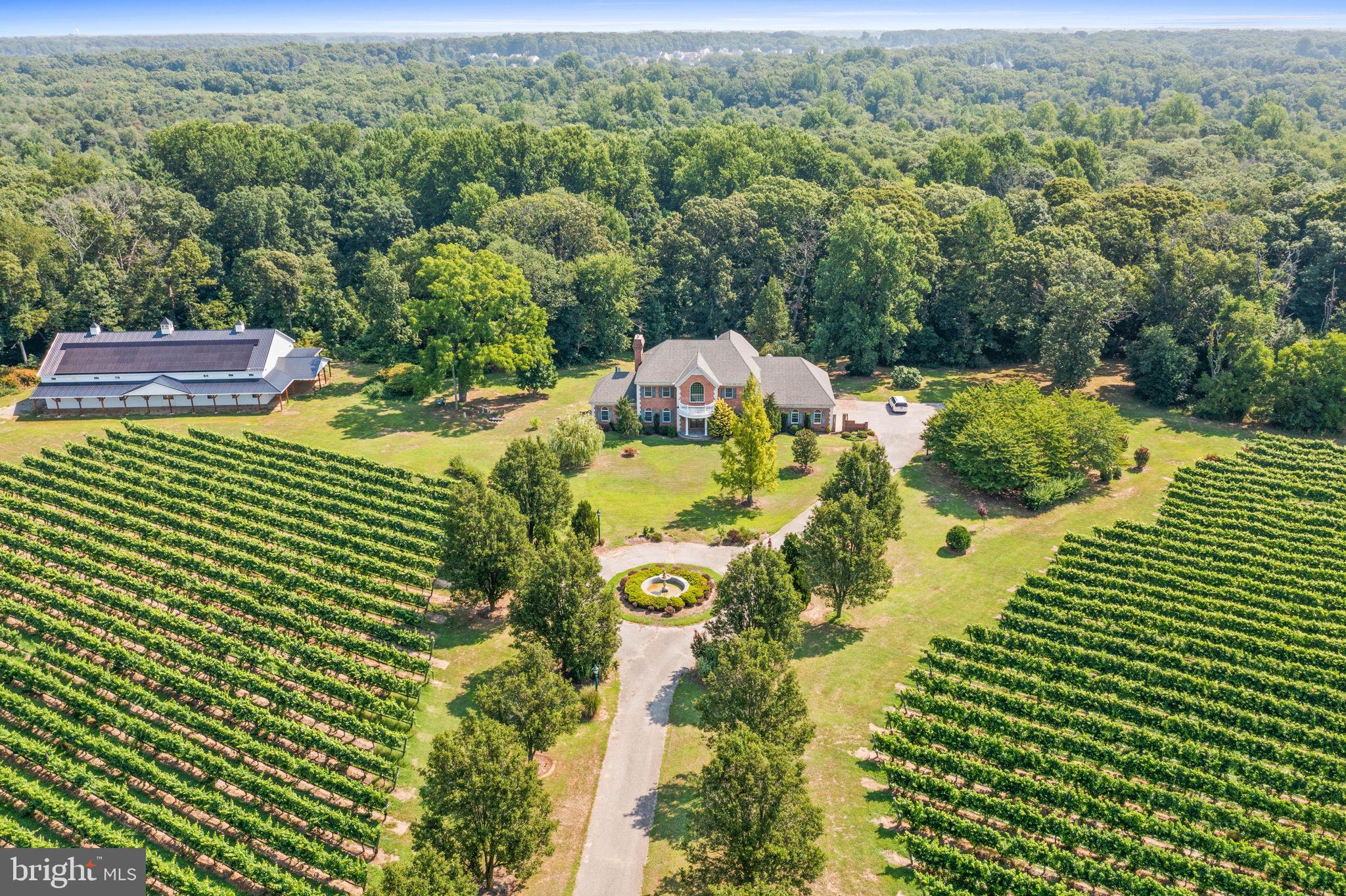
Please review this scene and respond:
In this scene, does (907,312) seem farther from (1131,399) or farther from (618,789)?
(618,789)

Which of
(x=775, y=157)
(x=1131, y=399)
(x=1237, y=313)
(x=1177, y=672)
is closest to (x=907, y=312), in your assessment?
(x=1131, y=399)

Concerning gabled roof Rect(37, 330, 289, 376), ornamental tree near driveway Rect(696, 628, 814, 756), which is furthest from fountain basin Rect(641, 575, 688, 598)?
gabled roof Rect(37, 330, 289, 376)

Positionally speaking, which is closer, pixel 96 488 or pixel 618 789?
pixel 618 789

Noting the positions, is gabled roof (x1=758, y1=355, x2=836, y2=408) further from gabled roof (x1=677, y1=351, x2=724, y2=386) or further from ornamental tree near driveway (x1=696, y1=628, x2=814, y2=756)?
ornamental tree near driveway (x1=696, y1=628, x2=814, y2=756)

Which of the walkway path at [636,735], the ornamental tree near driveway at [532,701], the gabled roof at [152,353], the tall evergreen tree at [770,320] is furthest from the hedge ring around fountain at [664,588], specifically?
the gabled roof at [152,353]

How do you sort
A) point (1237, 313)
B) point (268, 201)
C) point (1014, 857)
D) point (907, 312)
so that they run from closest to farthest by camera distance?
point (1014, 857)
point (1237, 313)
point (907, 312)
point (268, 201)

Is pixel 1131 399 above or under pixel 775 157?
under

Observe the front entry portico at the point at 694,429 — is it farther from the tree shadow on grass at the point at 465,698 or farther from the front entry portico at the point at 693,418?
the tree shadow on grass at the point at 465,698
